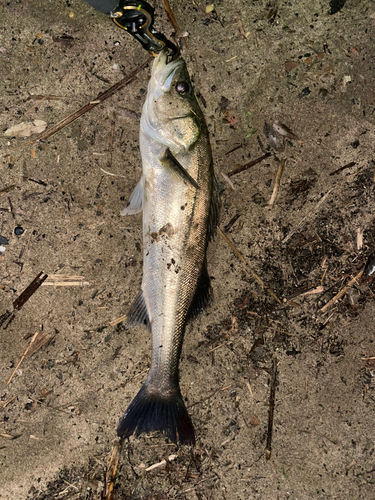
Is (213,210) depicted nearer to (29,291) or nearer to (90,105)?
(90,105)

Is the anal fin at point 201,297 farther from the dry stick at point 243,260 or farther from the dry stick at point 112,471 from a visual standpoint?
the dry stick at point 112,471

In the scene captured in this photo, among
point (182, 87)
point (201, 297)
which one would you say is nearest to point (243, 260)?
point (201, 297)

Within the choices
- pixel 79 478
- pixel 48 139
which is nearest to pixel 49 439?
pixel 79 478

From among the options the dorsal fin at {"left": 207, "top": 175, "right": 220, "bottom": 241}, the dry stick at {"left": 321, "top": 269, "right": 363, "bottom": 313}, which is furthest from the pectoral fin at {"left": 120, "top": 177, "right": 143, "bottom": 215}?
the dry stick at {"left": 321, "top": 269, "right": 363, "bottom": 313}

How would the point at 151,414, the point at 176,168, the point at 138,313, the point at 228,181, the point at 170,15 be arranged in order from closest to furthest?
the point at 176,168 < the point at 151,414 < the point at 138,313 < the point at 170,15 < the point at 228,181

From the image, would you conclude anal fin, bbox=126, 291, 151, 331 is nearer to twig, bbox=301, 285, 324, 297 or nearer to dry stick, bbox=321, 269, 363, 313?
twig, bbox=301, 285, 324, 297

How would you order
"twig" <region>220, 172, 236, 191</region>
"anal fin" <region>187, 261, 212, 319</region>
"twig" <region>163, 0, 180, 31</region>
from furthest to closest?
1. "twig" <region>220, 172, 236, 191</region>
2. "twig" <region>163, 0, 180, 31</region>
3. "anal fin" <region>187, 261, 212, 319</region>

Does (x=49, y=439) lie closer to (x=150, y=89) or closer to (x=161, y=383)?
(x=161, y=383)

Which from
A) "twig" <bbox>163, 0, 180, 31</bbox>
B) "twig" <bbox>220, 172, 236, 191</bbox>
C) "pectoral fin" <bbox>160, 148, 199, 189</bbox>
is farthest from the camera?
"twig" <bbox>220, 172, 236, 191</bbox>
